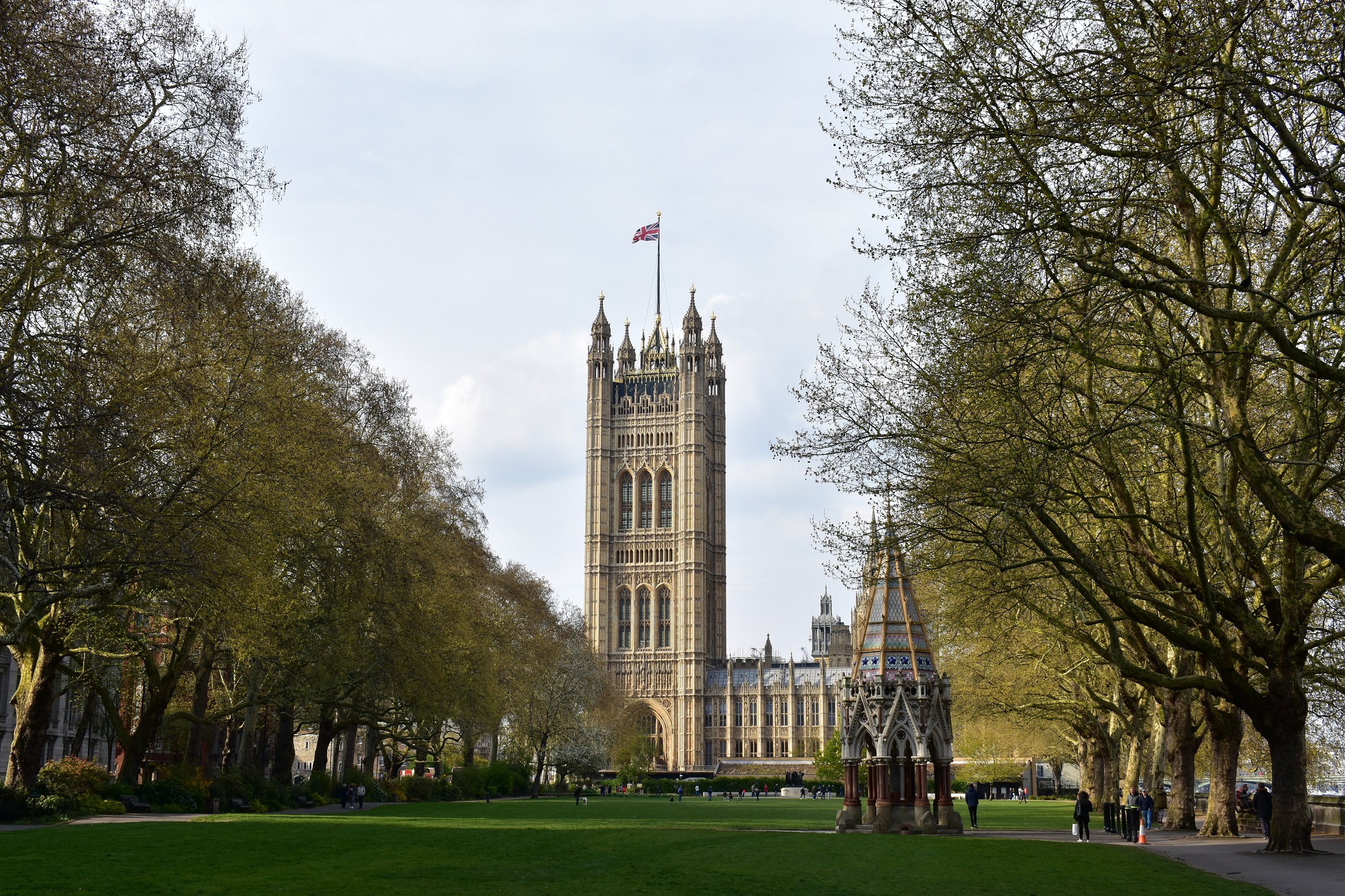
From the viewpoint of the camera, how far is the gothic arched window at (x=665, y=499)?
14525cm

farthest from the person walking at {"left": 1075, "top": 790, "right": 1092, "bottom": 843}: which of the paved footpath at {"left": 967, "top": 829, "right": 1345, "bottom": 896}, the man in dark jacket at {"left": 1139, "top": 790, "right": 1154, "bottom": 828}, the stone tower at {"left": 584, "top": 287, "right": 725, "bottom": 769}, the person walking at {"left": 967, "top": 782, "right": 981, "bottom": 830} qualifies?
the stone tower at {"left": 584, "top": 287, "right": 725, "bottom": 769}

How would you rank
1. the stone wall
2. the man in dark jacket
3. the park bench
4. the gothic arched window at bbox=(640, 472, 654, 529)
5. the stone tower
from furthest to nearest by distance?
the gothic arched window at bbox=(640, 472, 654, 529) → the stone tower → the man in dark jacket → the stone wall → the park bench

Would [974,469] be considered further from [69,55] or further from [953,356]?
[69,55]

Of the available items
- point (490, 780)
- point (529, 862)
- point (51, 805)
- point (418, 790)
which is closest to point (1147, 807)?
point (529, 862)

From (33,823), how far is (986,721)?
39063 millimetres

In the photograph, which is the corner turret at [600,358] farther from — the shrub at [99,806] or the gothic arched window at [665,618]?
the shrub at [99,806]

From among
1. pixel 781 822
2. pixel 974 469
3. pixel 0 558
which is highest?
pixel 974 469

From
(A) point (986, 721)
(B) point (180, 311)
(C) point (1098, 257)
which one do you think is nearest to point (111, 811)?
(B) point (180, 311)

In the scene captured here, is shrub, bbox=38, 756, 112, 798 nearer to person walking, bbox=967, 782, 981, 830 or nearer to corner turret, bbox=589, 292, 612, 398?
person walking, bbox=967, 782, 981, 830

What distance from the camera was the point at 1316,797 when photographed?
44188mm

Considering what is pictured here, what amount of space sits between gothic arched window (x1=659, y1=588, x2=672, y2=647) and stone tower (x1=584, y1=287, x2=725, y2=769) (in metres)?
0.10

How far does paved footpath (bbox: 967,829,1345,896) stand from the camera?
62.3ft

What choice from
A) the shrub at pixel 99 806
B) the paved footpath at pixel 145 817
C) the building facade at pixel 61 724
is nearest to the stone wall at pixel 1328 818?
the paved footpath at pixel 145 817

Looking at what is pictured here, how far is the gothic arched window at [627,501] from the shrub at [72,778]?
114 meters
